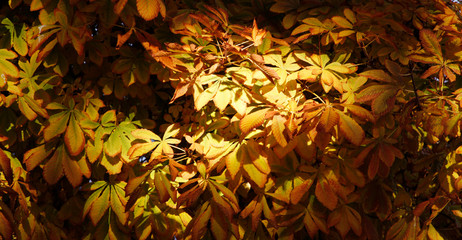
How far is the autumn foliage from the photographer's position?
1413 mm

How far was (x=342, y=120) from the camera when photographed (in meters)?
1.29

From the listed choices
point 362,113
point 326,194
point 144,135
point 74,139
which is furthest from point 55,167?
point 362,113

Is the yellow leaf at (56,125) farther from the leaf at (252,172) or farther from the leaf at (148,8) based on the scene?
the leaf at (252,172)

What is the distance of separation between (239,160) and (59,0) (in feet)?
3.14

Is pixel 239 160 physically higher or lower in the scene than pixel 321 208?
higher

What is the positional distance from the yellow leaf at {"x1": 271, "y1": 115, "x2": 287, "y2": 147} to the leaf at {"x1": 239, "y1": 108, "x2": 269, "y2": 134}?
4 cm

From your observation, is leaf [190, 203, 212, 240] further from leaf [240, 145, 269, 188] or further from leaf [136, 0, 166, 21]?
leaf [136, 0, 166, 21]

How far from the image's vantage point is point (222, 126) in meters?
1.57

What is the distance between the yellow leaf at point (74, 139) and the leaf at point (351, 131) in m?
0.91

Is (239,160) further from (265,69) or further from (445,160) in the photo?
(445,160)

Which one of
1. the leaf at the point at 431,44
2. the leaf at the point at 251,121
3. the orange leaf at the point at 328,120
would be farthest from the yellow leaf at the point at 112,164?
the leaf at the point at 431,44

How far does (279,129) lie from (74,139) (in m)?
0.75

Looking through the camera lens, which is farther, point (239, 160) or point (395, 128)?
point (395, 128)

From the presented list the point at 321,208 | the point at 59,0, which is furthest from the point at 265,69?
the point at 59,0
